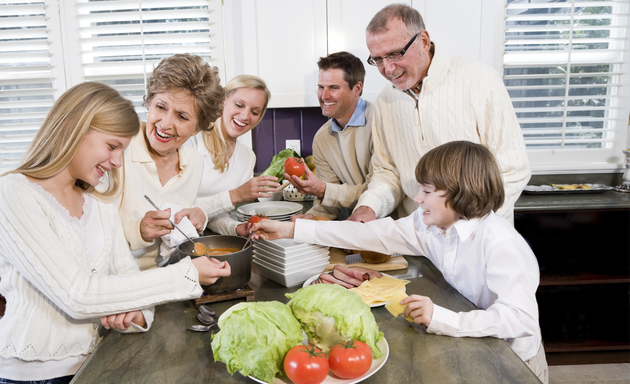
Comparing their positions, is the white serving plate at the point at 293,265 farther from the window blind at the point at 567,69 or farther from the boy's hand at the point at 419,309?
the window blind at the point at 567,69

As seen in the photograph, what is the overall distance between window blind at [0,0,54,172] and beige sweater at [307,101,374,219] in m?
Answer: 2.25

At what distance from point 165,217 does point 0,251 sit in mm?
485

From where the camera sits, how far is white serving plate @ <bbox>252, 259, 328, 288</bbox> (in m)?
1.48

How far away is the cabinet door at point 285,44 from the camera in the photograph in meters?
3.14

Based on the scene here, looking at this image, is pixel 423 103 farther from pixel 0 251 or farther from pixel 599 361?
pixel 599 361

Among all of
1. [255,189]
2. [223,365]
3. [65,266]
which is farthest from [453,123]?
[65,266]

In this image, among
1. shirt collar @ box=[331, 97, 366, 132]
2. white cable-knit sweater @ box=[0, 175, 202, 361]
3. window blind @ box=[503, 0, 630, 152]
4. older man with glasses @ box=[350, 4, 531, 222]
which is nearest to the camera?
white cable-knit sweater @ box=[0, 175, 202, 361]

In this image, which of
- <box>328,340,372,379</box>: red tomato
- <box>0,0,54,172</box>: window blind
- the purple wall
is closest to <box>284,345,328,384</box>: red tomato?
<box>328,340,372,379</box>: red tomato

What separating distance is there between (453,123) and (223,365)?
166 cm

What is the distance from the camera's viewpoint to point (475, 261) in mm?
1434

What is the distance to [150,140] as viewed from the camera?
181 centimetres

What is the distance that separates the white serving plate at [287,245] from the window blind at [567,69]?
261 centimetres

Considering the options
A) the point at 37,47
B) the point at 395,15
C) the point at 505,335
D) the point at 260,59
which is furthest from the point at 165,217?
the point at 37,47

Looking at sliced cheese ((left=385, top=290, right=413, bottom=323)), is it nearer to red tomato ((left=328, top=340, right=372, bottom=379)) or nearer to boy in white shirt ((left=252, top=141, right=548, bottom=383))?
boy in white shirt ((left=252, top=141, right=548, bottom=383))
